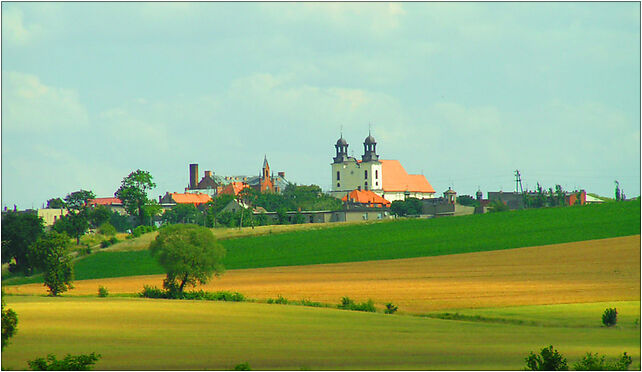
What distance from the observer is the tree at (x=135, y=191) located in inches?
4552

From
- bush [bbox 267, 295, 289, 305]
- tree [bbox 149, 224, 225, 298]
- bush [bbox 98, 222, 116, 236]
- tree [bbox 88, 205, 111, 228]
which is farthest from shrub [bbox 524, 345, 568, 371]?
tree [bbox 88, 205, 111, 228]

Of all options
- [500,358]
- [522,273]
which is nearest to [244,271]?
[522,273]

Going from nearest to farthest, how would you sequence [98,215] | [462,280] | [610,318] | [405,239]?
[610,318]
[462,280]
[405,239]
[98,215]

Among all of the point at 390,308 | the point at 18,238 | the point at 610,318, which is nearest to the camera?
the point at 610,318

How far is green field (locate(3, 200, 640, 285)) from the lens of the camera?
284 feet

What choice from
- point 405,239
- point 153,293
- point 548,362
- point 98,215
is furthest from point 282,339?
point 98,215

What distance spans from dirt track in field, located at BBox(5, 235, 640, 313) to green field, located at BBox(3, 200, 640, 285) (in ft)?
15.0

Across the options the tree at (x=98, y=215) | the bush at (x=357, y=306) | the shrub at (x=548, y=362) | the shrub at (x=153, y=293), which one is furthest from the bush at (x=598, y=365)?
the tree at (x=98, y=215)

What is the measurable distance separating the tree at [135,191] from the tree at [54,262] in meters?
49.5

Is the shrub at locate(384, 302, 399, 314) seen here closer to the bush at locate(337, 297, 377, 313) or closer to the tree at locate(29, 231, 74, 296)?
the bush at locate(337, 297, 377, 313)

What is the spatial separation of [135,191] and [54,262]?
53202 millimetres

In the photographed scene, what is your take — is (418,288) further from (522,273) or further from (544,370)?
(544,370)

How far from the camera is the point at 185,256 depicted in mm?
59594

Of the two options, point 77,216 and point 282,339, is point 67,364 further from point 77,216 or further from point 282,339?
point 77,216
